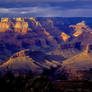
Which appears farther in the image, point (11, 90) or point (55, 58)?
point (55, 58)

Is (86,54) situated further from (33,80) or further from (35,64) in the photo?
(33,80)

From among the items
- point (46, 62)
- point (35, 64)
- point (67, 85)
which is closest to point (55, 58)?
point (46, 62)

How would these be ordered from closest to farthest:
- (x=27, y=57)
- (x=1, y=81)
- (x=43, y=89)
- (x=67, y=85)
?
(x=43, y=89)
(x=1, y=81)
(x=67, y=85)
(x=27, y=57)

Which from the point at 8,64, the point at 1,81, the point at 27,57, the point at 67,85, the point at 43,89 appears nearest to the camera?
the point at 43,89

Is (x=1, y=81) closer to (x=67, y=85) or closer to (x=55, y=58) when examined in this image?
(x=67, y=85)

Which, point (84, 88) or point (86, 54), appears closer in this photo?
point (84, 88)

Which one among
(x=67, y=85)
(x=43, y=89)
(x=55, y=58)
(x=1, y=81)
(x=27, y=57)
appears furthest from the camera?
(x=55, y=58)

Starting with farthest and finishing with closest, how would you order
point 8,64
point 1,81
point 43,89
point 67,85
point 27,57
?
1. point 27,57
2. point 8,64
3. point 67,85
4. point 1,81
5. point 43,89

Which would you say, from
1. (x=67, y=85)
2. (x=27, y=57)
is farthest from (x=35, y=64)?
(x=67, y=85)

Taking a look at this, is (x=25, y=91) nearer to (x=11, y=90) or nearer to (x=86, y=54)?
(x=11, y=90)
